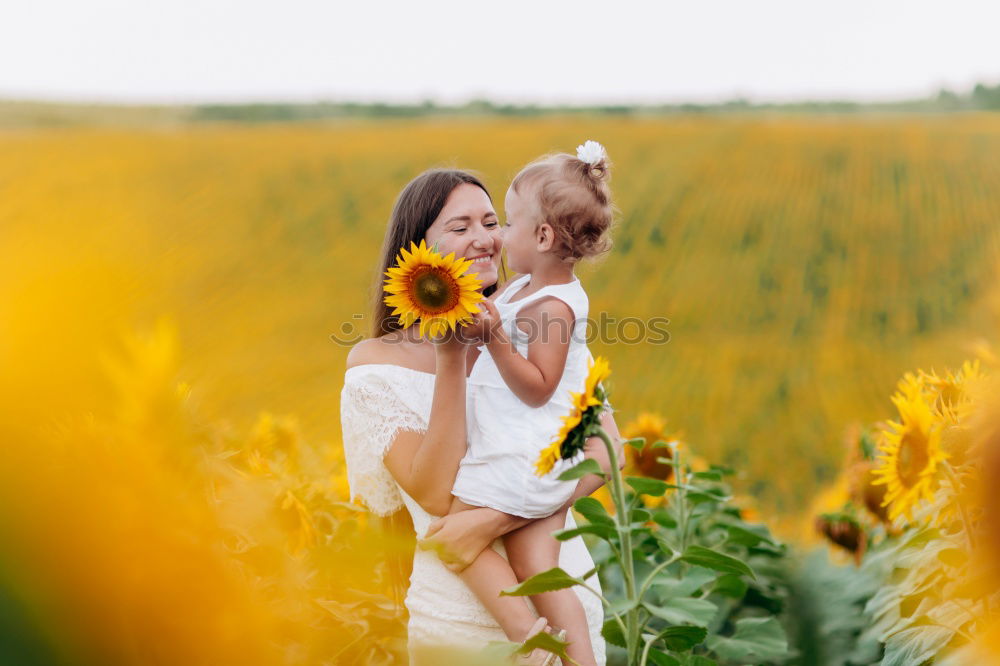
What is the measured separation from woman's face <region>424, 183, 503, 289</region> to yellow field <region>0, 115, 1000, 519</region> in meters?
4.59

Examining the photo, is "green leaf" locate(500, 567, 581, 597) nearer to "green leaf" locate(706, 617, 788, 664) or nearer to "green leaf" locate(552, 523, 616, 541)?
"green leaf" locate(552, 523, 616, 541)

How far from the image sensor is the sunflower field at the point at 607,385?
1.28ft

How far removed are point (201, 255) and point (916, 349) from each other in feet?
38.9

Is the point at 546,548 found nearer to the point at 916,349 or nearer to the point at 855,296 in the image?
the point at 916,349

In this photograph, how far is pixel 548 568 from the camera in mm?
1812

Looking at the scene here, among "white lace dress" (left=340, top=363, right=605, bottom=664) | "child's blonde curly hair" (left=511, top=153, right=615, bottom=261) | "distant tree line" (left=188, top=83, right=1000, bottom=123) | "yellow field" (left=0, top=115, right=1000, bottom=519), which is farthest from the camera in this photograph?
"distant tree line" (left=188, top=83, right=1000, bottom=123)

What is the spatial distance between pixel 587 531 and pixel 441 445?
421 mm

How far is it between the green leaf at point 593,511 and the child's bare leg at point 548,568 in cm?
21

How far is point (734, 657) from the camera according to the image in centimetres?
267

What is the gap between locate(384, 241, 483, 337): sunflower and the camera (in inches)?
65.9

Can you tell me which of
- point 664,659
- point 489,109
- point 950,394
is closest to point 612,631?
point 664,659

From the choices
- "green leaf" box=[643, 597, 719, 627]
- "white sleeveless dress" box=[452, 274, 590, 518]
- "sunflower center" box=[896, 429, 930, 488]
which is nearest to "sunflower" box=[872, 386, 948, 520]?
"sunflower center" box=[896, 429, 930, 488]

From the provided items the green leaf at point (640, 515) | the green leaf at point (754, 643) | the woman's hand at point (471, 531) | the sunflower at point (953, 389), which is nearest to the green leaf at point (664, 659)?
the green leaf at point (640, 515)

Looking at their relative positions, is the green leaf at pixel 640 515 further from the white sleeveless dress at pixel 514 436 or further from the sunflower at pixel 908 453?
the sunflower at pixel 908 453
